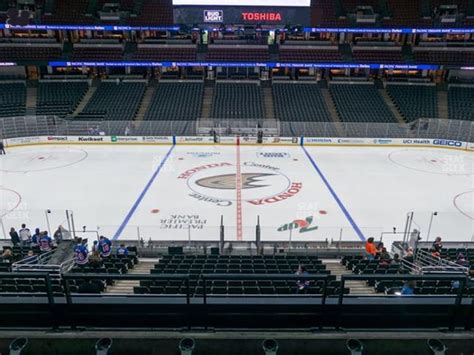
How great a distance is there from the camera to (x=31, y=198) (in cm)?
1830

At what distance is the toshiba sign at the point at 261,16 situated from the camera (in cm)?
3403

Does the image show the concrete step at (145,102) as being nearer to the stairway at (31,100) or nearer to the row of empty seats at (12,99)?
the stairway at (31,100)

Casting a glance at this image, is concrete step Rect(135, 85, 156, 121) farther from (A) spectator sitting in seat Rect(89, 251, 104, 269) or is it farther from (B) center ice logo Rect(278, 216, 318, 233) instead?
(A) spectator sitting in seat Rect(89, 251, 104, 269)

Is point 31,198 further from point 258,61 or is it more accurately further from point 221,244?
point 258,61

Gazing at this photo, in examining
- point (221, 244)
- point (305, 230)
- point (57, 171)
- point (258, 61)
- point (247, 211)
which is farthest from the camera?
point (258, 61)

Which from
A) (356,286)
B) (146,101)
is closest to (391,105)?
(146,101)

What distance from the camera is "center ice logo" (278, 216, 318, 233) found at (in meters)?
15.0

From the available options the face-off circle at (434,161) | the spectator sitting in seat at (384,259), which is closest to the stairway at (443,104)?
the face-off circle at (434,161)

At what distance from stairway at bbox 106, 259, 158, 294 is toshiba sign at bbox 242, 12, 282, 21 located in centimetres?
2829

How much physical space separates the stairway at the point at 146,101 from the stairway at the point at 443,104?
26.6 meters

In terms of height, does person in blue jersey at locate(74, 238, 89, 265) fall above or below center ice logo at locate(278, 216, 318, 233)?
above

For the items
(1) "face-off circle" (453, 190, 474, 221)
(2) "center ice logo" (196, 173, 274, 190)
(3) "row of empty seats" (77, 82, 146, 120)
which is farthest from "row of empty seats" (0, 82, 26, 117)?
(1) "face-off circle" (453, 190, 474, 221)

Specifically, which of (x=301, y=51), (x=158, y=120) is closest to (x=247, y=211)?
(x=158, y=120)
